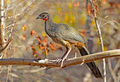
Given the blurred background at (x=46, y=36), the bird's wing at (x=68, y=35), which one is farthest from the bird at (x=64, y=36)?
the blurred background at (x=46, y=36)

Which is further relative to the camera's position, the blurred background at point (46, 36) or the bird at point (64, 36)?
the blurred background at point (46, 36)

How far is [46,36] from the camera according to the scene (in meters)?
6.16

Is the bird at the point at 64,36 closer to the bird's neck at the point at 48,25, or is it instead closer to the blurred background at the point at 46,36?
the bird's neck at the point at 48,25

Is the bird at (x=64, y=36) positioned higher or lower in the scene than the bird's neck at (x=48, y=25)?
lower

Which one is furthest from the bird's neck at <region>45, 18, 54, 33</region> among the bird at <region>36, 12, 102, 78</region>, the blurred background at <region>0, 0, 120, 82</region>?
the blurred background at <region>0, 0, 120, 82</region>

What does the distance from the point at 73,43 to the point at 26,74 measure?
274cm

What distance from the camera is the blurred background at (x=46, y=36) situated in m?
5.73

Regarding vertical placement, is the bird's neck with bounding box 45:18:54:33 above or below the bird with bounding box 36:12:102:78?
above

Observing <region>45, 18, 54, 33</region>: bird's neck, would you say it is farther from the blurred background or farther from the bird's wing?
the blurred background

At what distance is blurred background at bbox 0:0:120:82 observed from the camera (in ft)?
18.8

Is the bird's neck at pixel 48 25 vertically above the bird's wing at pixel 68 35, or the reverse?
the bird's neck at pixel 48 25

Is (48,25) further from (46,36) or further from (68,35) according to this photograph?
(46,36)

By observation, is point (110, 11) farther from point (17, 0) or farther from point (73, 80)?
point (17, 0)

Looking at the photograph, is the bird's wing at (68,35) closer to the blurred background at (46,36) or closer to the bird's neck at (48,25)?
the bird's neck at (48,25)
